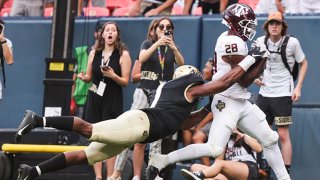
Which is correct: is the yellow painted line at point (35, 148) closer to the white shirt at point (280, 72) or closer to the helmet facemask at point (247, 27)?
the helmet facemask at point (247, 27)

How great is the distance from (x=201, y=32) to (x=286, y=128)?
2.12m

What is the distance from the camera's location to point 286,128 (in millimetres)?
11984

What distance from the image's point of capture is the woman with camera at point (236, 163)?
36.7ft

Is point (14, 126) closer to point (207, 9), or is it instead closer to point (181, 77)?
point (207, 9)

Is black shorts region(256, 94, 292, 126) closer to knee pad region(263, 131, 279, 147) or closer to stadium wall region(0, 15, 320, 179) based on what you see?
stadium wall region(0, 15, 320, 179)

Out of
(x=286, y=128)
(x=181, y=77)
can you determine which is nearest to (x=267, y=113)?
(x=286, y=128)

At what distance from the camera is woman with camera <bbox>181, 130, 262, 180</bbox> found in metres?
11.2

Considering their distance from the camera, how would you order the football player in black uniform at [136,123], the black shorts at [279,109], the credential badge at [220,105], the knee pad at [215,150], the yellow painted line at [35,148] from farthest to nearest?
the black shorts at [279,109] → the yellow painted line at [35,148] → the credential badge at [220,105] → the knee pad at [215,150] → the football player in black uniform at [136,123]

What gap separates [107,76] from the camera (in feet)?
39.8

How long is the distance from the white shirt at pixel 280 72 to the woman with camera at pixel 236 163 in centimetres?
63

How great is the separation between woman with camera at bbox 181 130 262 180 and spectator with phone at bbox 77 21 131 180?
124cm

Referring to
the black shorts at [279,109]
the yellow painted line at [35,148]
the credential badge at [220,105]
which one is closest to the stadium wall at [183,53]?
the black shorts at [279,109]

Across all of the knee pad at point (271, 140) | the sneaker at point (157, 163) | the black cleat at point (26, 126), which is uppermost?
the black cleat at point (26, 126)

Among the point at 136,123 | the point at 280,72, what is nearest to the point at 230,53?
the point at 136,123
